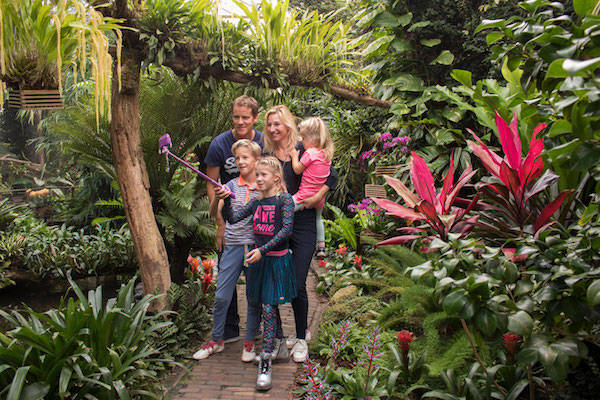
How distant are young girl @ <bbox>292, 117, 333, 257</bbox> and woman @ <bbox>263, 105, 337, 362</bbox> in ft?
0.17

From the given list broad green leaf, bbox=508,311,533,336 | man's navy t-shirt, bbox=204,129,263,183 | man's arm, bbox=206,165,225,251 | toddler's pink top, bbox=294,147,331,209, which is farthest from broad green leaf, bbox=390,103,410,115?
broad green leaf, bbox=508,311,533,336

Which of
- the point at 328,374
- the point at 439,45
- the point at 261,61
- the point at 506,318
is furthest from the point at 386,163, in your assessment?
the point at 506,318

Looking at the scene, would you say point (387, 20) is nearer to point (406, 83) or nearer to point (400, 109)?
point (406, 83)

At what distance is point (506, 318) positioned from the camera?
4.14 ft

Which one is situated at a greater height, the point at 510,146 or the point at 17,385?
the point at 510,146

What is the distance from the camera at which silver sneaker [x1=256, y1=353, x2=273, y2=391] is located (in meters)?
2.57

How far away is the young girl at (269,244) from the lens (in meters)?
2.73

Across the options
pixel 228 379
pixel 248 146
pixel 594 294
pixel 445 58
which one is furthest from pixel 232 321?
pixel 445 58

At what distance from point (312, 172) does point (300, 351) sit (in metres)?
1.32

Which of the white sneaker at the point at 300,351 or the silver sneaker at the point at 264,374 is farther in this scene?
the white sneaker at the point at 300,351

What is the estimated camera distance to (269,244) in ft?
8.79

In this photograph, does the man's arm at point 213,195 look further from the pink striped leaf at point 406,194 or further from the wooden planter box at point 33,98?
the pink striped leaf at point 406,194

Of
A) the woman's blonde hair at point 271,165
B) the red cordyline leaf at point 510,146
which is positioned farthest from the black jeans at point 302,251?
the red cordyline leaf at point 510,146

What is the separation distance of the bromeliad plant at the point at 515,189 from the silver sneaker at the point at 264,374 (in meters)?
1.58
